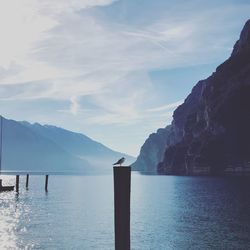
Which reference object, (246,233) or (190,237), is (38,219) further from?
(246,233)

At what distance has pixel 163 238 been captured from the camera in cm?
Answer: 4312

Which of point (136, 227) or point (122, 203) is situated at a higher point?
point (122, 203)

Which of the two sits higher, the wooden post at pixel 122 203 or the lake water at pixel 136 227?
the wooden post at pixel 122 203

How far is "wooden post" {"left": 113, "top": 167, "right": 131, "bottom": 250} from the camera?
18.8m

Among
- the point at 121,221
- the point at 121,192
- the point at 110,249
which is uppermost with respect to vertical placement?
the point at 121,192

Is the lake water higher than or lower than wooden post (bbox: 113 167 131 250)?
lower

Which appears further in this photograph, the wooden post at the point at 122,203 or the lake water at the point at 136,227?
the lake water at the point at 136,227

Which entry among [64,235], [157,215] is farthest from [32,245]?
[157,215]

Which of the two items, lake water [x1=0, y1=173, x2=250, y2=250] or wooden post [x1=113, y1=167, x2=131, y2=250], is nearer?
wooden post [x1=113, y1=167, x2=131, y2=250]

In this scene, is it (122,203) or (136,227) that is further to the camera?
(136,227)

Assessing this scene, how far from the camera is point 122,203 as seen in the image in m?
19.1

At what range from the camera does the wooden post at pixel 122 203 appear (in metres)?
18.8

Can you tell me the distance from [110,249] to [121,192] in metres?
20.4

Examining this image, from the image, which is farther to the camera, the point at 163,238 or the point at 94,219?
the point at 94,219
